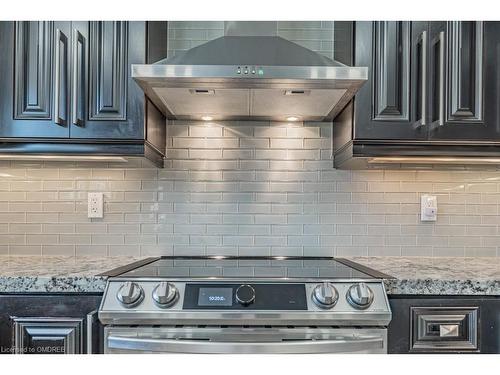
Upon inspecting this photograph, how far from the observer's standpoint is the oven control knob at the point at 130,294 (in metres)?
1.34

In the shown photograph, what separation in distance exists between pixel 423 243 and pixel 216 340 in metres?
1.26

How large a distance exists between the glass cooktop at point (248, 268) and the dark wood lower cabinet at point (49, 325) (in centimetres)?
16

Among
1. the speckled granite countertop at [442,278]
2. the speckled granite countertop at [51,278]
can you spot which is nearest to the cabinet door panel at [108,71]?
the speckled granite countertop at [51,278]

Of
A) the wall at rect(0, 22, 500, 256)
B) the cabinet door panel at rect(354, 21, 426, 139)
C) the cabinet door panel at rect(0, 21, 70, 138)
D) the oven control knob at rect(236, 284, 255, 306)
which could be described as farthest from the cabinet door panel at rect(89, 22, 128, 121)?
the cabinet door panel at rect(354, 21, 426, 139)

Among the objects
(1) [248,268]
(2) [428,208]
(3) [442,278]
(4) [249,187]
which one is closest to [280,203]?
(4) [249,187]

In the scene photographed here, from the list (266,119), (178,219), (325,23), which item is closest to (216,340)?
(178,219)

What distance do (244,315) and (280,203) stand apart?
0.83 metres

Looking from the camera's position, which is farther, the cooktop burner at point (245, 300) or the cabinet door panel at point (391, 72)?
the cabinet door panel at point (391, 72)

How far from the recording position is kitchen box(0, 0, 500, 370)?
136 centimetres

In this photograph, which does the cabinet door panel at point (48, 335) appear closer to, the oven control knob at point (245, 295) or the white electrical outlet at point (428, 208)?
the oven control knob at point (245, 295)

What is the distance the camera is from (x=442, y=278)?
1419 millimetres

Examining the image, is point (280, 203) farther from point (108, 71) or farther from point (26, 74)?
point (26, 74)

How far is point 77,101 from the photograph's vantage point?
1.64 metres
